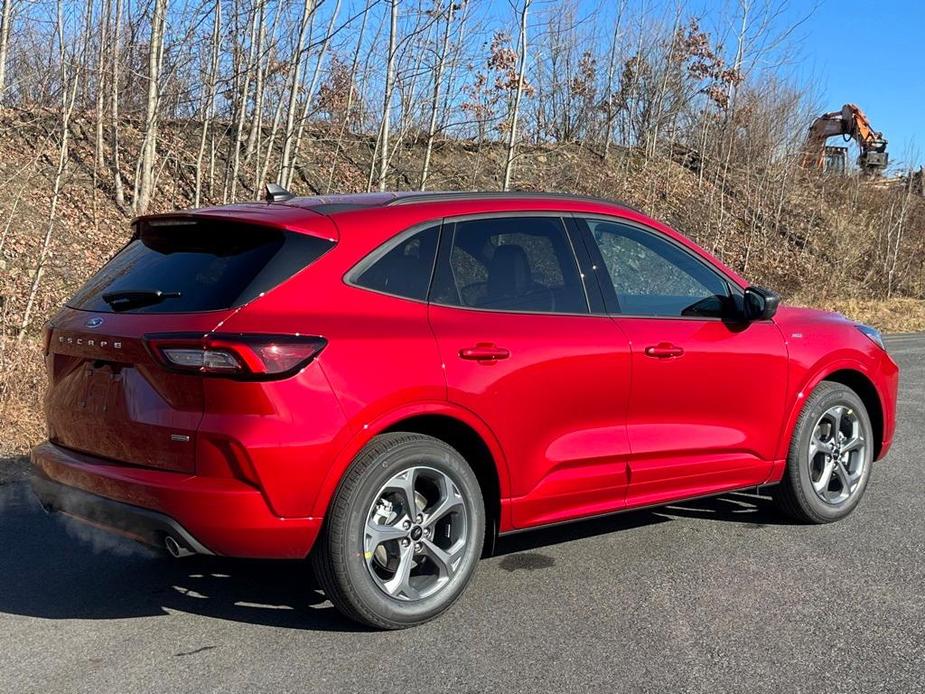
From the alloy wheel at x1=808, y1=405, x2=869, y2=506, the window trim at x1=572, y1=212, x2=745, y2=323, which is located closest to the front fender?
the alloy wheel at x1=808, y1=405, x2=869, y2=506

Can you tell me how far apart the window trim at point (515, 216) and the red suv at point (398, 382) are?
0.01m

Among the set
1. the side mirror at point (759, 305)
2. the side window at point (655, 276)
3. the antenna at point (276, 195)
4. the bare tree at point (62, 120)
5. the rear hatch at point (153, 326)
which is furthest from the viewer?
the bare tree at point (62, 120)

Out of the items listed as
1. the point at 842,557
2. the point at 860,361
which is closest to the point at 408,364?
the point at 842,557

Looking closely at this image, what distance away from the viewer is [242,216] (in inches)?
151

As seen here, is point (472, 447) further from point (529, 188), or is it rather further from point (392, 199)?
point (529, 188)

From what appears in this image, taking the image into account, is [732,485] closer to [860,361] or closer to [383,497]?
[860,361]

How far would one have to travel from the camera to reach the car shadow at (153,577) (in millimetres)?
4012

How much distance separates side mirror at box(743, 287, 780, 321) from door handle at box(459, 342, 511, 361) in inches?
63.0

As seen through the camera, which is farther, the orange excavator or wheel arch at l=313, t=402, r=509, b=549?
the orange excavator

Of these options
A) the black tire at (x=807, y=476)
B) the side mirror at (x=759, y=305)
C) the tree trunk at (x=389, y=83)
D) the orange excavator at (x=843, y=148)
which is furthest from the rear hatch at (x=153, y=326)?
the orange excavator at (x=843, y=148)

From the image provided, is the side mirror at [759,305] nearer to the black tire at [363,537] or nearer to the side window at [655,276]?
the side window at [655,276]

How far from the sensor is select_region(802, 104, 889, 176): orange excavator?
28.3 metres

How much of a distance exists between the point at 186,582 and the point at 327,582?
1.10 meters

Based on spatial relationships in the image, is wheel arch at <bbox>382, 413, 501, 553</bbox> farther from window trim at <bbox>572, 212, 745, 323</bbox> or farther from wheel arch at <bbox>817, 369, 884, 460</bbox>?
wheel arch at <bbox>817, 369, 884, 460</bbox>
